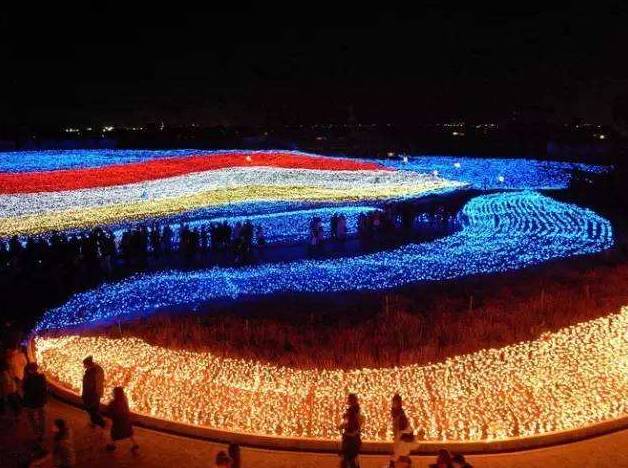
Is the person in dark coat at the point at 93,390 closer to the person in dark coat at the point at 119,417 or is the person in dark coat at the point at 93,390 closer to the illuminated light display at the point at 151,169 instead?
the person in dark coat at the point at 119,417

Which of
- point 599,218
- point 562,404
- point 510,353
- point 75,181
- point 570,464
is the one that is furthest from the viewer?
point 75,181

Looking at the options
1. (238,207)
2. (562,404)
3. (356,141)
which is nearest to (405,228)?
(238,207)

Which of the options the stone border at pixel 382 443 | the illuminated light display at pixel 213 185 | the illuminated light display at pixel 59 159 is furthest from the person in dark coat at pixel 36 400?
the illuminated light display at pixel 59 159

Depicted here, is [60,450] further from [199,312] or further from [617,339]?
[617,339]

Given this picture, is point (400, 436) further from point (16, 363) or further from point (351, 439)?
point (16, 363)

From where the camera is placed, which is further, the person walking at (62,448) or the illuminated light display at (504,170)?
the illuminated light display at (504,170)

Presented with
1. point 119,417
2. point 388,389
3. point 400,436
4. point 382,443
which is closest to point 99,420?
point 119,417

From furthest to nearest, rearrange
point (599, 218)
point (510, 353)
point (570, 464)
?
1. point (599, 218)
2. point (510, 353)
3. point (570, 464)
